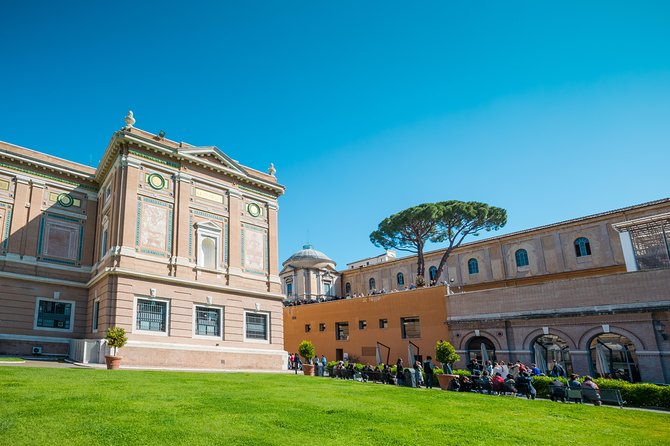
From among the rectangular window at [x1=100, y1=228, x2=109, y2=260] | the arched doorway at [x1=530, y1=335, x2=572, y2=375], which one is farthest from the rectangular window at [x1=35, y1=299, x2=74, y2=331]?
the arched doorway at [x1=530, y1=335, x2=572, y2=375]

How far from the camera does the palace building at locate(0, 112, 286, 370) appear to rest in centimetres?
2356

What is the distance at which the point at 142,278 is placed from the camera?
2348 cm

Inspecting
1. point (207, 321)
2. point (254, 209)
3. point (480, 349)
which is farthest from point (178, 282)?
point (480, 349)

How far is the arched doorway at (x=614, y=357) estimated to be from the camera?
77.3ft

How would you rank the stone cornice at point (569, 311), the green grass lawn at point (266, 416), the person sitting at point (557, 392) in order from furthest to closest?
1. the stone cornice at point (569, 311)
2. the person sitting at point (557, 392)
3. the green grass lawn at point (266, 416)

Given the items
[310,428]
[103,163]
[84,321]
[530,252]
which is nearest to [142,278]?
[84,321]

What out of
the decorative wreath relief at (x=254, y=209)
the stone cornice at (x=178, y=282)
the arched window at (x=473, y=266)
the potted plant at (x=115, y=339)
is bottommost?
the potted plant at (x=115, y=339)

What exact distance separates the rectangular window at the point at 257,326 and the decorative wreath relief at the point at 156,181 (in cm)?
900

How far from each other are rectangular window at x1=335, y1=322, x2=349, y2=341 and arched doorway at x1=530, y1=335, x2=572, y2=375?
1547cm

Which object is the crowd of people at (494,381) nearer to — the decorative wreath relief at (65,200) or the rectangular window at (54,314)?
the rectangular window at (54,314)

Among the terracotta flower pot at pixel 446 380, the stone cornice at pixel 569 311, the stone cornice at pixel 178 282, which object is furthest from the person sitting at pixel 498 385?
the stone cornice at pixel 178 282

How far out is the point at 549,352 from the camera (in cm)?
2670

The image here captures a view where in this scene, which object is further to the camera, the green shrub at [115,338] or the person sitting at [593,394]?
the green shrub at [115,338]

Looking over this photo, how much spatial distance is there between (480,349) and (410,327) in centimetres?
578
